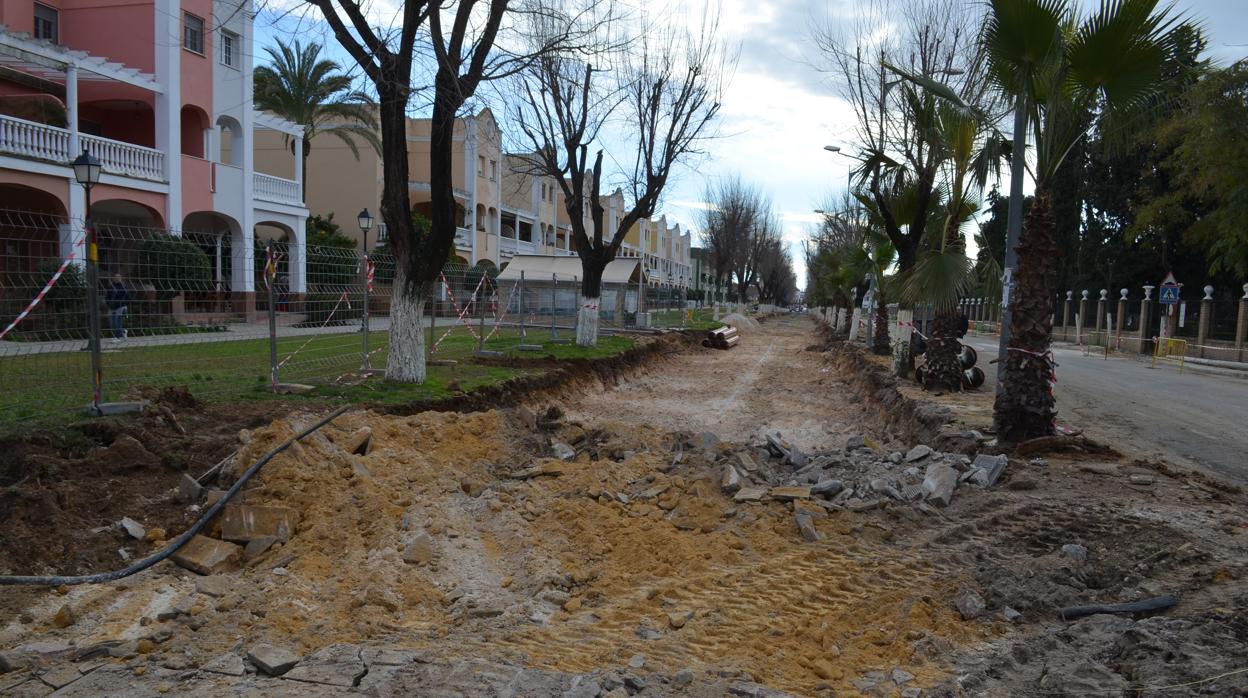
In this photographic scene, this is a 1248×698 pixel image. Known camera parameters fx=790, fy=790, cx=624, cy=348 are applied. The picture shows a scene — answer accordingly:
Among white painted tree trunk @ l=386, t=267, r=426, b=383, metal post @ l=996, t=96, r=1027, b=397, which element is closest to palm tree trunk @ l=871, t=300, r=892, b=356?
metal post @ l=996, t=96, r=1027, b=397

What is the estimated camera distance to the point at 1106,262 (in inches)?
1794

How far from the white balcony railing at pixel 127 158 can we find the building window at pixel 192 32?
11.8 feet

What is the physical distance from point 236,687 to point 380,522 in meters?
2.26

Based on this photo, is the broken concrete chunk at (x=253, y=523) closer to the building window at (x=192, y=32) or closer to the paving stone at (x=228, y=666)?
the paving stone at (x=228, y=666)

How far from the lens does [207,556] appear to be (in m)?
5.18

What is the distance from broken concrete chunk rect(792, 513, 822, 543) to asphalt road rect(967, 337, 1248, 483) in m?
4.60

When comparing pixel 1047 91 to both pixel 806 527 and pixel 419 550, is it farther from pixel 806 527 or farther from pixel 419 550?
pixel 419 550

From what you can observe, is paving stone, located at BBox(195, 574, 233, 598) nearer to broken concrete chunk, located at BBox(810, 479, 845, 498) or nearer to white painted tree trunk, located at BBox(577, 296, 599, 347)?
broken concrete chunk, located at BBox(810, 479, 845, 498)

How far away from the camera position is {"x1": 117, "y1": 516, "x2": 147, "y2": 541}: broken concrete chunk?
17.4 ft

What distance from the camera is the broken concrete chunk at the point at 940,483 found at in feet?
22.4

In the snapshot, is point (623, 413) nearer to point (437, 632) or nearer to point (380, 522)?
point (380, 522)

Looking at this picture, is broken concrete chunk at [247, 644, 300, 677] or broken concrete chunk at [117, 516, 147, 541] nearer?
broken concrete chunk at [247, 644, 300, 677]

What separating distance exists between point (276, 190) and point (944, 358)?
22.3m

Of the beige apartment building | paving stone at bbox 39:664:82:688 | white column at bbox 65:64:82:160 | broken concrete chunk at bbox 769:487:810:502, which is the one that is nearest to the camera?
paving stone at bbox 39:664:82:688
